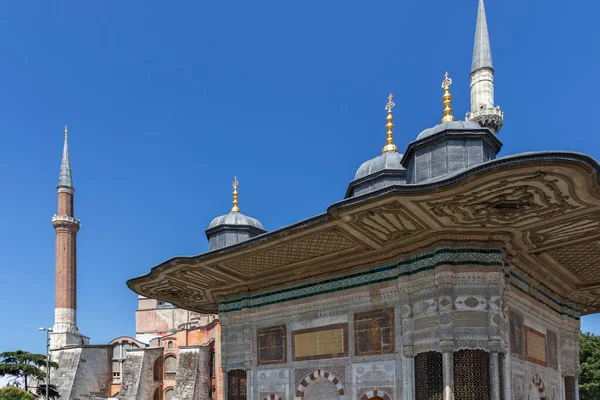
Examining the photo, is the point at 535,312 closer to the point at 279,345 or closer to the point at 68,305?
the point at 279,345

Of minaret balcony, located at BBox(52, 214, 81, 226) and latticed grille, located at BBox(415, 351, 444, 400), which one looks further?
minaret balcony, located at BBox(52, 214, 81, 226)

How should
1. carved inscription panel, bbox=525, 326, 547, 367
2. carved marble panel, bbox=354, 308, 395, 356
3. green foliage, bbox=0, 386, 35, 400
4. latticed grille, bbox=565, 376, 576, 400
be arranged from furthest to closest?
green foliage, bbox=0, 386, 35, 400
latticed grille, bbox=565, 376, 576, 400
carved inscription panel, bbox=525, 326, 547, 367
carved marble panel, bbox=354, 308, 395, 356

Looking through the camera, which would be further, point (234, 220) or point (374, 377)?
point (234, 220)

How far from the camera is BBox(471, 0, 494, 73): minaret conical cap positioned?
115 ft

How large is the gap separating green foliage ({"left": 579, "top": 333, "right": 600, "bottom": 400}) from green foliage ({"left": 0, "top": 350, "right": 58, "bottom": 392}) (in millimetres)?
27348

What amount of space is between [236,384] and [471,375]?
544 centimetres

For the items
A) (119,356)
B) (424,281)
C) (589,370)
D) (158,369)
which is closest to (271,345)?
(424,281)

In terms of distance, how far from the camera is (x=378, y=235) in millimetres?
9234

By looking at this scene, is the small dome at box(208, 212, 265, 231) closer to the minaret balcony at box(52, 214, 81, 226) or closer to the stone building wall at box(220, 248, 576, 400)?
the stone building wall at box(220, 248, 576, 400)

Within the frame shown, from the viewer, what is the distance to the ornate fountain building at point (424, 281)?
7.86m

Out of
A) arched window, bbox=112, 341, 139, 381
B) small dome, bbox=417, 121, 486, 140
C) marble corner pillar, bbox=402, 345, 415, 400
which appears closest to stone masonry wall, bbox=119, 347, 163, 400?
arched window, bbox=112, 341, 139, 381

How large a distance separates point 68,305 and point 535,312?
38.3 meters

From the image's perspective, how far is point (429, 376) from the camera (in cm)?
884

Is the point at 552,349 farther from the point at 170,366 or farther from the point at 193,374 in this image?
the point at 170,366
